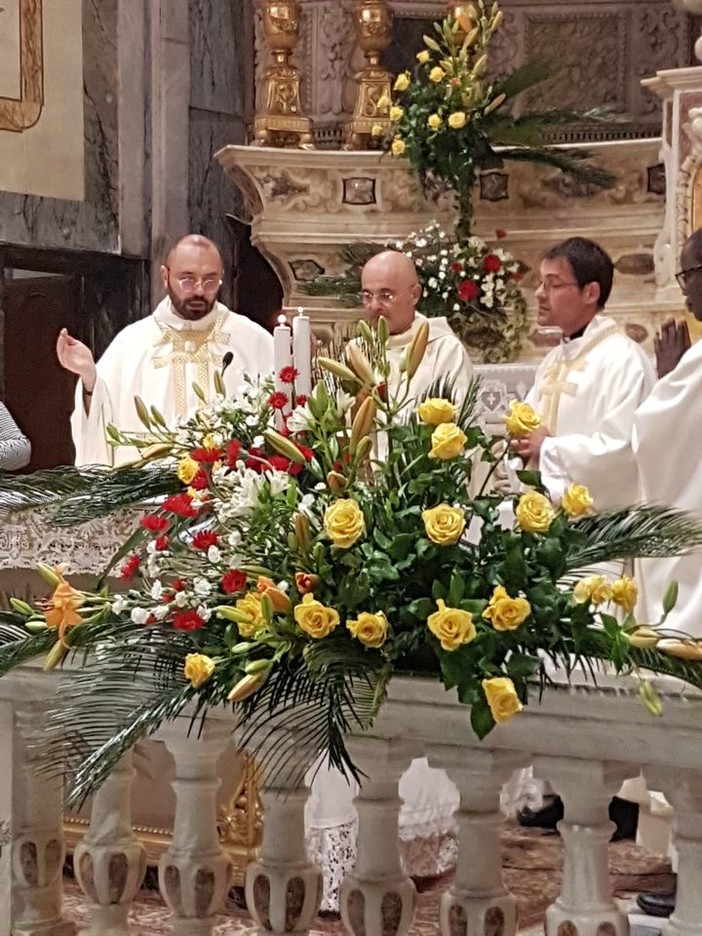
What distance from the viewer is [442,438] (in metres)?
2.67

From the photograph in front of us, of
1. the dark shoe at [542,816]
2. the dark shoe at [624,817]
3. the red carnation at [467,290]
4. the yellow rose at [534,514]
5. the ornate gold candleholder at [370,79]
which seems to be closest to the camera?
the yellow rose at [534,514]

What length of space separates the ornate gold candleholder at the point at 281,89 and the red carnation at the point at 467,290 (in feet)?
4.88

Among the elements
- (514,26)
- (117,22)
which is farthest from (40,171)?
(514,26)

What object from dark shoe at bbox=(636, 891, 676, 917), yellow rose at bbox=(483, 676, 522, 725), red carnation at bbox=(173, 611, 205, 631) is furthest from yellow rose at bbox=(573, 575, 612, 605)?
dark shoe at bbox=(636, 891, 676, 917)

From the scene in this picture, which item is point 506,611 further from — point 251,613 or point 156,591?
point 156,591

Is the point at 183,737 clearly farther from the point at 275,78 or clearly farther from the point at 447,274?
the point at 275,78

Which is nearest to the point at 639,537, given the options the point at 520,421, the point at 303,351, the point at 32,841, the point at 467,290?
the point at 520,421

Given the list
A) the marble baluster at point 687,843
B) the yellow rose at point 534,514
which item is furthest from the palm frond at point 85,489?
the marble baluster at point 687,843

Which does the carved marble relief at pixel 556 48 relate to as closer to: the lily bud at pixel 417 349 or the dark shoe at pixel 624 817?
the dark shoe at pixel 624 817

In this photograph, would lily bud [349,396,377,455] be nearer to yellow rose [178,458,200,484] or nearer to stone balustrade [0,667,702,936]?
yellow rose [178,458,200,484]

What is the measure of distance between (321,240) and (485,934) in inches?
270

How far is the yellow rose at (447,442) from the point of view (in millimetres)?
2668

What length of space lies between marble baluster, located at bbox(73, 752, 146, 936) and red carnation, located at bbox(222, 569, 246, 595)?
0.48 metres

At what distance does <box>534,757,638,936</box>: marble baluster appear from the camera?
2.53m
